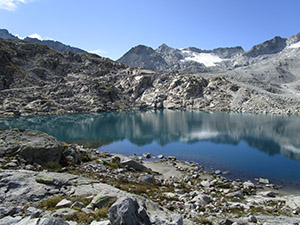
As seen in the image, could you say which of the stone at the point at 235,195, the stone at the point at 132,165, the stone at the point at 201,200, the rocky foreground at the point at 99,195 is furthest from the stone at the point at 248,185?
the stone at the point at 132,165

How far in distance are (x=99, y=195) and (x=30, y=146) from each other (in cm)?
1057

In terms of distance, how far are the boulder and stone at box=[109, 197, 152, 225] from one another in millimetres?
12342

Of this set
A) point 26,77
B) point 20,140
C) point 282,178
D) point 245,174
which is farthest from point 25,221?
point 26,77

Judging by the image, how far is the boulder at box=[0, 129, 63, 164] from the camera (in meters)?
17.5

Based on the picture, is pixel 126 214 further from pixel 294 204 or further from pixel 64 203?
pixel 294 204

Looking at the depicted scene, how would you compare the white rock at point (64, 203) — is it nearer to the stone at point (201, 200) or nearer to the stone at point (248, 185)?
the stone at point (201, 200)

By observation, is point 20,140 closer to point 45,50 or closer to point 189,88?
point 189,88

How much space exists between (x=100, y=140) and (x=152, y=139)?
13.4 metres

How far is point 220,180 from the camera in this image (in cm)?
2639

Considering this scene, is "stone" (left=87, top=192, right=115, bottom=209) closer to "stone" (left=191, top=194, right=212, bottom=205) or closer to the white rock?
the white rock

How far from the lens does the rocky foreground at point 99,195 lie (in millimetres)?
8680

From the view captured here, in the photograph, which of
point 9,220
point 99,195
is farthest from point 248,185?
point 9,220

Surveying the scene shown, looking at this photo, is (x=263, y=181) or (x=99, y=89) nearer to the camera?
(x=263, y=181)

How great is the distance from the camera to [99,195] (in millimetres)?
10789
